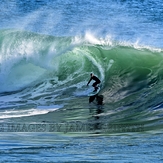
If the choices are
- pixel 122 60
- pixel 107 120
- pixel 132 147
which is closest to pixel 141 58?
pixel 122 60

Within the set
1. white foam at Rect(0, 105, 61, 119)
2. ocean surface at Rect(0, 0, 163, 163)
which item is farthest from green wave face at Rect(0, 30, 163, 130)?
white foam at Rect(0, 105, 61, 119)

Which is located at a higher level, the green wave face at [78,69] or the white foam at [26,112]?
the white foam at [26,112]

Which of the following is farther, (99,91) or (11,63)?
(11,63)

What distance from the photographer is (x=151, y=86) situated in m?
20.9

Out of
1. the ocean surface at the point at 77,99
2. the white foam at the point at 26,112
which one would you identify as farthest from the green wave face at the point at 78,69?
the white foam at the point at 26,112

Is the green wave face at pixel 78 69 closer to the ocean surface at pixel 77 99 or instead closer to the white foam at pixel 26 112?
the ocean surface at pixel 77 99

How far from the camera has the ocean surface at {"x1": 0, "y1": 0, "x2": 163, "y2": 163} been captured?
12.3 m

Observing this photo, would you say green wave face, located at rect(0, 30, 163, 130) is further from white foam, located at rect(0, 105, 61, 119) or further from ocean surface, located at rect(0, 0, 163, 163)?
white foam, located at rect(0, 105, 61, 119)

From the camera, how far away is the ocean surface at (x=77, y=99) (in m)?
12.3

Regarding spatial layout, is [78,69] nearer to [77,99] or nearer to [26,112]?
[77,99]

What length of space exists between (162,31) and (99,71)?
58.1 feet

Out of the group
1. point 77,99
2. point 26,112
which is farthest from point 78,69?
point 26,112

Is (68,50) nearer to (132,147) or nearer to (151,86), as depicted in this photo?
(151,86)

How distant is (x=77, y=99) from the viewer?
2061 cm
